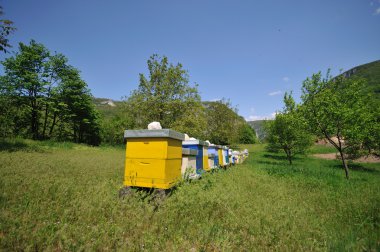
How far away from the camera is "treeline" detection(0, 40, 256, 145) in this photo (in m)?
15.6

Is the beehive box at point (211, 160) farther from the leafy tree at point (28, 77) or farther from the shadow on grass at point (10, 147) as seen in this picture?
the leafy tree at point (28, 77)

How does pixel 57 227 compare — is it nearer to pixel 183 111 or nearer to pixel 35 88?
pixel 183 111

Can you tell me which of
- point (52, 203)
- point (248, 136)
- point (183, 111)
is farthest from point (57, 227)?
point (248, 136)

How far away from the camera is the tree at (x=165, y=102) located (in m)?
15.0

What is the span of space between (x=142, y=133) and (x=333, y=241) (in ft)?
12.4

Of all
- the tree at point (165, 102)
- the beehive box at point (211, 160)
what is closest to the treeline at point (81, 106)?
the tree at point (165, 102)

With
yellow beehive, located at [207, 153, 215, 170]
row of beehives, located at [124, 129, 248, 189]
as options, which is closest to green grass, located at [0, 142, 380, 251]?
row of beehives, located at [124, 129, 248, 189]

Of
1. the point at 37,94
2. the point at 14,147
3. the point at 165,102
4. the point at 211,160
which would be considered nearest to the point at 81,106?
the point at 37,94

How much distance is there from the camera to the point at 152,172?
4.01 m

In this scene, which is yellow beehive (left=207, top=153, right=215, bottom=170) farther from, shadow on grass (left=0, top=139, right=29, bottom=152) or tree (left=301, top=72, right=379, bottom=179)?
→ shadow on grass (left=0, top=139, right=29, bottom=152)

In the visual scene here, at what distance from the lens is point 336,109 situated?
10219 mm

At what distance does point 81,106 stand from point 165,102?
24.5 m

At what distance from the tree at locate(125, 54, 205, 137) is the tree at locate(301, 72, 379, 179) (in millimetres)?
8195

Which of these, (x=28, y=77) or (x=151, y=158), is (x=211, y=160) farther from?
(x=28, y=77)
